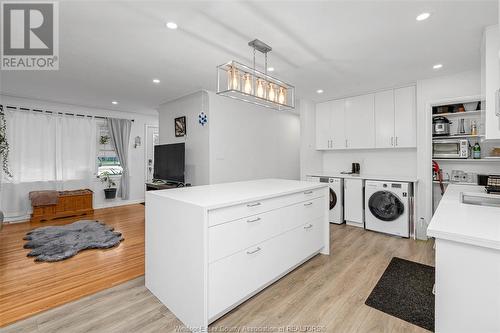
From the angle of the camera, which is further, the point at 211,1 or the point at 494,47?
the point at 494,47

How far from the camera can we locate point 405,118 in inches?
153

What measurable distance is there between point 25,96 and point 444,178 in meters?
7.70

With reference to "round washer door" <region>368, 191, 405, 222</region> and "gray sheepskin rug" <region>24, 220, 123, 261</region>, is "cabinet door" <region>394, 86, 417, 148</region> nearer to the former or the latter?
"round washer door" <region>368, 191, 405, 222</region>

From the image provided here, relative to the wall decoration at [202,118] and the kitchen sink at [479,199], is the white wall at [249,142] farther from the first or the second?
the kitchen sink at [479,199]

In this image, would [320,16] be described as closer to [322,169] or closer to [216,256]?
[216,256]

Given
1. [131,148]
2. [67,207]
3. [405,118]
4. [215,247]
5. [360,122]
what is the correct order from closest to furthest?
1. [215,247]
2. [405,118]
3. [360,122]
4. [67,207]
5. [131,148]

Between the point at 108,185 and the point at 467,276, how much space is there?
6.69 meters

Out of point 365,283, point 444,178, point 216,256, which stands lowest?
point 365,283

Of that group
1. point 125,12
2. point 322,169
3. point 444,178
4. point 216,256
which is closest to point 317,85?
point 322,169

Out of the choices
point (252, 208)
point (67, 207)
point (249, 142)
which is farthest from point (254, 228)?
→ point (67, 207)

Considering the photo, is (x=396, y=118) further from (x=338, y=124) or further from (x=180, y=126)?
(x=180, y=126)

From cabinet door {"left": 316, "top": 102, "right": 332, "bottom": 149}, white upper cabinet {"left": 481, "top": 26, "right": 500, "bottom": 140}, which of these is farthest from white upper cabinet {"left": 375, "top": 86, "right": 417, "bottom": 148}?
white upper cabinet {"left": 481, "top": 26, "right": 500, "bottom": 140}

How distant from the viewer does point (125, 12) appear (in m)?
1.94

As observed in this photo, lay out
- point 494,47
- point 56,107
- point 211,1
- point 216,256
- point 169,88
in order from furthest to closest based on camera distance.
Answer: point 56,107 < point 169,88 < point 494,47 < point 211,1 < point 216,256
